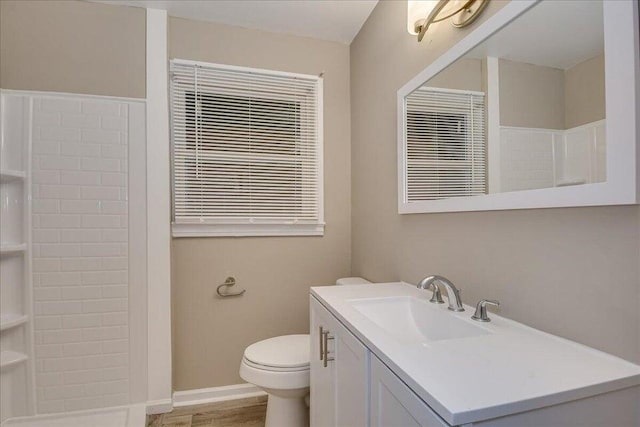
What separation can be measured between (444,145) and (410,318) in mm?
725

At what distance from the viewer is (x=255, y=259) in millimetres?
2172

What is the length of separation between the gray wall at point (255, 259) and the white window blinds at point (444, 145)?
85 centimetres

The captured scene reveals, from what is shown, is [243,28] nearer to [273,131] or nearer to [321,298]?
[273,131]

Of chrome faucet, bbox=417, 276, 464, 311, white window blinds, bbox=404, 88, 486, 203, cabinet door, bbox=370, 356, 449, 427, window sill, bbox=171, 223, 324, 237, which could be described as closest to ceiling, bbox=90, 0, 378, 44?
white window blinds, bbox=404, 88, 486, 203

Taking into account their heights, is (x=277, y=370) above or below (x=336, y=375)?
below
